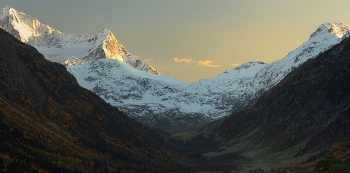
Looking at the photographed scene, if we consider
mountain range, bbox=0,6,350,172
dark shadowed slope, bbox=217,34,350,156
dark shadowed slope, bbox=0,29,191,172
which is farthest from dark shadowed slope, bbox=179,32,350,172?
dark shadowed slope, bbox=0,29,191,172

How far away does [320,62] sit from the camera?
17325cm

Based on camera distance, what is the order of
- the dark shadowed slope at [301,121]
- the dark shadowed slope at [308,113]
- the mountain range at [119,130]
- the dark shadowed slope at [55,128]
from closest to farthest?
the dark shadowed slope at [55,128] → the mountain range at [119,130] → the dark shadowed slope at [301,121] → the dark shadowed slope at [308,113]

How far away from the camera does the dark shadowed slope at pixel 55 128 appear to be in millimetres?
76500

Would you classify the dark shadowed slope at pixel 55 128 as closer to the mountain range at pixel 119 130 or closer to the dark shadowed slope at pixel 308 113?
the mountain range at pixel 119 130

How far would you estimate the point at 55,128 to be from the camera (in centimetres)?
9838

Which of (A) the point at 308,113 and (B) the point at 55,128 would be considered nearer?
(B) the point at 55,128

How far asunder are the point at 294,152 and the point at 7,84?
76.5 meters

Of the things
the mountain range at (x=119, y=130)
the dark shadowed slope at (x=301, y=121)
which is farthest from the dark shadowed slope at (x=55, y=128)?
the dark shadowed slope at (x=301, y=121)

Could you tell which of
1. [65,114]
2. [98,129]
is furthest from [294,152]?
[65,114]

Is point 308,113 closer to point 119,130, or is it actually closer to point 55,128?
point 119,130

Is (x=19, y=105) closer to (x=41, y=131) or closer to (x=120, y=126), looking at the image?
(x=41, y=131)

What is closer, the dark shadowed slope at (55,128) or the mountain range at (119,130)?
the dark shadowed slope at (55,128)

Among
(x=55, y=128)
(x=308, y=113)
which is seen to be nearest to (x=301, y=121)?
(x=308, y=113)

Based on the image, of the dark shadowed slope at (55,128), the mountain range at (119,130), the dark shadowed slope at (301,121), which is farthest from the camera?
the dark shadowed slope at (301,121)
